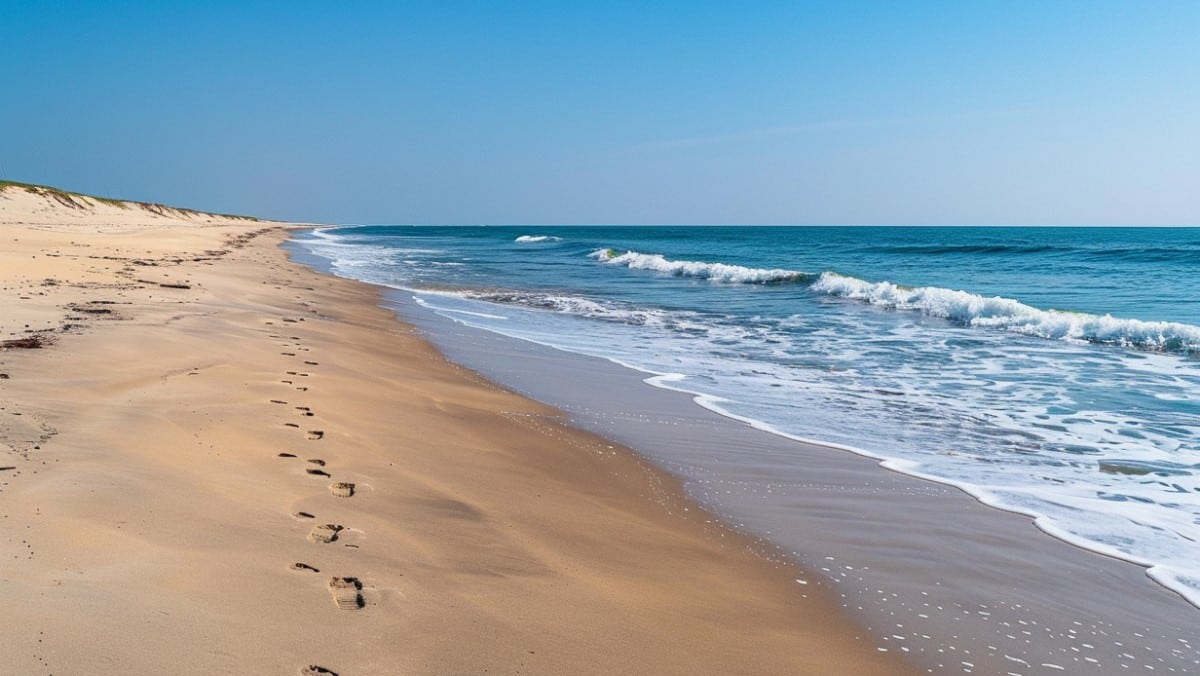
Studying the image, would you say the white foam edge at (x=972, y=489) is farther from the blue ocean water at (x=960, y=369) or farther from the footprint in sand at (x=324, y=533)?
the footprint in sand at (x=324, y=533)

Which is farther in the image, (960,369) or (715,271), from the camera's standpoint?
(715,271)

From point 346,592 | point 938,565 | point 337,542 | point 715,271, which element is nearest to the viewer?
point 346,592

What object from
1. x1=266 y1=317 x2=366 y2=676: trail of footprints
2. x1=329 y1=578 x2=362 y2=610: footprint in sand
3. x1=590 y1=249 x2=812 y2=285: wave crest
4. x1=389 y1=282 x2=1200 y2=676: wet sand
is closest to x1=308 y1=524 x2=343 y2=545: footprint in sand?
x1=266 y1=317 x2=366 y2=676: trail of footprints

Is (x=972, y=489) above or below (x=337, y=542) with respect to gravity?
below

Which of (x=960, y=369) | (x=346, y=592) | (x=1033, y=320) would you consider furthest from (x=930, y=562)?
(x=1033, y=320)

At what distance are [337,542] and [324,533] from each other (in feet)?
0.34

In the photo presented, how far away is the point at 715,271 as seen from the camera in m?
28.5

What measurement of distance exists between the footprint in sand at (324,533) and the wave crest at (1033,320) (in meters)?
13.2

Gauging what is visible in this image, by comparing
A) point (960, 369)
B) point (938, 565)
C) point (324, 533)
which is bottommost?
point (938, 565)

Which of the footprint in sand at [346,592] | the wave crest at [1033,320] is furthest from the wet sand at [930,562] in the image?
the wave crest at [1033,320]

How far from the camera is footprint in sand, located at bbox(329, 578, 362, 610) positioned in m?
2.64

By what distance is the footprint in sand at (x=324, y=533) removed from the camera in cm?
315

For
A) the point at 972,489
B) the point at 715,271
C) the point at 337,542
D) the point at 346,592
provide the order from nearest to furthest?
the point at 346,592
the point at 337,542
the point at 972,489
the point at 715,271

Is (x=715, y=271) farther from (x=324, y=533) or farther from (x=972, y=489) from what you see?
(x=324, y=533)
